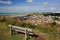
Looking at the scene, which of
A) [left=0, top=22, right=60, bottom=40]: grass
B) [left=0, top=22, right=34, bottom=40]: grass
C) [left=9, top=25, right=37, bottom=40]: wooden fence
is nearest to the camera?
[left=0, top=22, right=60, bottom=40]: grass

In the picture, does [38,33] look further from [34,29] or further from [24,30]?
[24,30]

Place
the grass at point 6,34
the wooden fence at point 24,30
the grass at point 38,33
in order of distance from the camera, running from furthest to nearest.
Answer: the grass at point 6,34 → the wooden fence at point 24,30 → the grass at point 38,33

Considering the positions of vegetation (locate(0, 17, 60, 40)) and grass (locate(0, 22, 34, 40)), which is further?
grass (locate(0, 22, 34, 40))

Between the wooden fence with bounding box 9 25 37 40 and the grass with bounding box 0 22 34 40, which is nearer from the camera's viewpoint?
the wooden fence with bounding box 9 25 37 40

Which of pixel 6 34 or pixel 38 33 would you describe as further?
pixel 6 34

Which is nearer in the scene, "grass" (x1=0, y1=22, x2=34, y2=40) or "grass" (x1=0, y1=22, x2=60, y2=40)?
"grass" (x1=0, y1=22, x2=60, y2=40)

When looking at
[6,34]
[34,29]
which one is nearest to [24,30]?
[34,29]

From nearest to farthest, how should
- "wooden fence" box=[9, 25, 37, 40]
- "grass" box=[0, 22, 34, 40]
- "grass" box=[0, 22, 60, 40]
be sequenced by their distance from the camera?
1. "grass" box=[0, 22, 60, 40]
2. "wooden fence" box=[9, 25, 37, 40]
3. "grass" box=[0, 22, 34, 40]

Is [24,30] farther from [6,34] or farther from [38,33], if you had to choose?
[6,34]

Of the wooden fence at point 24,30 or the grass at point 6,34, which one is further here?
the grass at point 6,34

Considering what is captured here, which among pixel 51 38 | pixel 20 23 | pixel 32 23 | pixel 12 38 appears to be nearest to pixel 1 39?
pixel 12 38

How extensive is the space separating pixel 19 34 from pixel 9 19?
32 cm

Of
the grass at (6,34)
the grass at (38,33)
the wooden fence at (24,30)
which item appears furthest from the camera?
the grass at (6,34)

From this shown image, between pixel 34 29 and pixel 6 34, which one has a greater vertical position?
pixel 34 29
